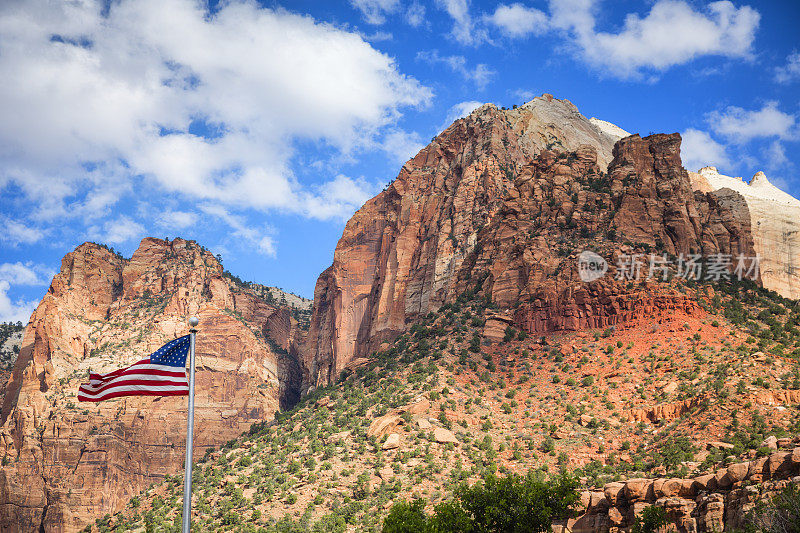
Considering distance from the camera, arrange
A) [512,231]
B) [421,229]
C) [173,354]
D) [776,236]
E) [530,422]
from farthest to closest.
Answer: [421,229], [776,236], [512,231], [530,422], [173,354]

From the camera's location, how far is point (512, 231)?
3937 inches

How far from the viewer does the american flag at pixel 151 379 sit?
33656mm

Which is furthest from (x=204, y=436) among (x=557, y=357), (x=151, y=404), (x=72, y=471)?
(x=557, y=357)

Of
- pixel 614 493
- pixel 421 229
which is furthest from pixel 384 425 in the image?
pixel 421 229

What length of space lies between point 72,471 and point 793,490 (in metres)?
107

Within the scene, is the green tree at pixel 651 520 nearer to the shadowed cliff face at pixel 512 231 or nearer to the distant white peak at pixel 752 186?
the shadowed cliff face at pixel 512 231

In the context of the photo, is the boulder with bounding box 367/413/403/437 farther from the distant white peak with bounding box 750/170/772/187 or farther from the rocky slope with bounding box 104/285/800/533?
the distant white peak with bounding box 750/170/772/187

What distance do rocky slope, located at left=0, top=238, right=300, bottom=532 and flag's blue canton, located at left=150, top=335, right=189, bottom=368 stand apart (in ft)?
309

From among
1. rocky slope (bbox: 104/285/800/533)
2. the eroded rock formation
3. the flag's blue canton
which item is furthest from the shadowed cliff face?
the flag's blue canton

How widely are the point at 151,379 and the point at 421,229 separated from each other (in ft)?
317

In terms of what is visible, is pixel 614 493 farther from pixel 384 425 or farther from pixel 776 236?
pixel 776 236

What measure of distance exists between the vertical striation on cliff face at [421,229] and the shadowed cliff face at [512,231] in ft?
0.74

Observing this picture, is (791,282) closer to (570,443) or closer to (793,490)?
(570,443)

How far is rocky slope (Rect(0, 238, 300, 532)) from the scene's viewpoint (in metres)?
121
